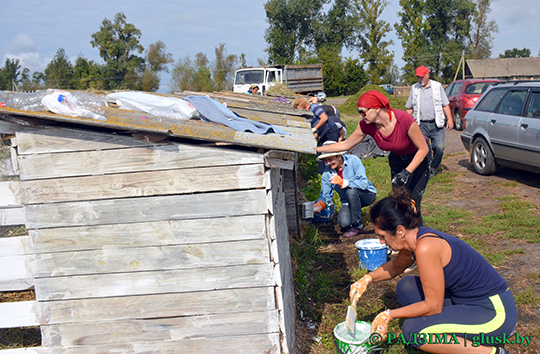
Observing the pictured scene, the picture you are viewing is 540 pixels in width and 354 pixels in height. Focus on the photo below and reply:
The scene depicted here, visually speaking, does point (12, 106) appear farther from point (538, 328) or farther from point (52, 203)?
point (538, 328)

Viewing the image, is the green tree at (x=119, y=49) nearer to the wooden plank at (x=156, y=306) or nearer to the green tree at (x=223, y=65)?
the green tree at (x=223, y=65)

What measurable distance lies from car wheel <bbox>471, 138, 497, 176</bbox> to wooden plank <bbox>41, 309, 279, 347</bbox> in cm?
655

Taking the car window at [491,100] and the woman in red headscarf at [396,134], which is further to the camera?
the car window at [491,100]

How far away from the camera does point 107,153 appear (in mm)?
2678

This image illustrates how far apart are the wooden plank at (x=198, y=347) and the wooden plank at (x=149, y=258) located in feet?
1.74

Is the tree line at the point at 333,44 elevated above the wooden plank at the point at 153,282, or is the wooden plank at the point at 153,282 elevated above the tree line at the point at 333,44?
the tree line at the point at 333,44

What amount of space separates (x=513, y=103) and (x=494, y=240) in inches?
131

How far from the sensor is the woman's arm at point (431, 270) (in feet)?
7.97

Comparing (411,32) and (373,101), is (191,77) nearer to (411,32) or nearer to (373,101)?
(411,32)

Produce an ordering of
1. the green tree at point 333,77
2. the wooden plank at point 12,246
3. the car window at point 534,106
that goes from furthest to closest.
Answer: the green tree at point 333,77 < the car window at point 534,106 < the wooden plank at point 12,246

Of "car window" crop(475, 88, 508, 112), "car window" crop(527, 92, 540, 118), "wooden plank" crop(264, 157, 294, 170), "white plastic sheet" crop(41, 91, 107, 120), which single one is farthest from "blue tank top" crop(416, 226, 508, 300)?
"car window" crop(475, 88, 508, 112)

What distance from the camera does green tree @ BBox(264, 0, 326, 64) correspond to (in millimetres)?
51094

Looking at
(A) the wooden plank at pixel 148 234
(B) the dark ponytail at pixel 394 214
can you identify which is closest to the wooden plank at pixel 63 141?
(A) the wooden plank at pixel 148 234

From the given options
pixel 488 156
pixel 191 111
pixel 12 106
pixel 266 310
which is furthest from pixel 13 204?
pixel 488 156
